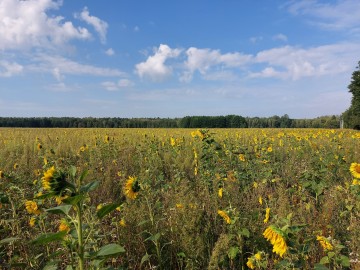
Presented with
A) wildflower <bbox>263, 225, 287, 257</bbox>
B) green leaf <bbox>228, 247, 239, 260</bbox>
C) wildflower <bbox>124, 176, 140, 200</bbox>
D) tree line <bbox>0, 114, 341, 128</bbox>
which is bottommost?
green leaf <bbox>228, 247, 239, 260</bbox>

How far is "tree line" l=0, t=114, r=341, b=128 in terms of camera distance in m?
41.1

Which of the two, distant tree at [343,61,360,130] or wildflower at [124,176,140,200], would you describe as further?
distant tree at [343,61,360,130]

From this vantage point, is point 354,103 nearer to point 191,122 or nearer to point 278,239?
point 191,122

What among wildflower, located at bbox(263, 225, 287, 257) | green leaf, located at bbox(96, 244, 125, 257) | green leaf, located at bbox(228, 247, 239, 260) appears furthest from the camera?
green leaf, located at bbox(228, 247, 239, 260)

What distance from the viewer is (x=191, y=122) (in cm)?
4288

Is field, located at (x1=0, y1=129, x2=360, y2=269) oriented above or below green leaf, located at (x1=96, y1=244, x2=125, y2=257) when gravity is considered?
below

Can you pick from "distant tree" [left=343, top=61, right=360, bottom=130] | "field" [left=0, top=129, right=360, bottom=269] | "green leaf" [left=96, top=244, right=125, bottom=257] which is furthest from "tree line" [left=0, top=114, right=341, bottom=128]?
"green leaf" [left=96, top=244, right=125, bottom=257]

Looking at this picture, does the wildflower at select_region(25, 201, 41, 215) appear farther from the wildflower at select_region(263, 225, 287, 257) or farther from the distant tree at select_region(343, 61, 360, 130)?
the distant tree at select_region(343, 61, 360, 130)

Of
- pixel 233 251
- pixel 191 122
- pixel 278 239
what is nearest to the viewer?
pixel 278 239

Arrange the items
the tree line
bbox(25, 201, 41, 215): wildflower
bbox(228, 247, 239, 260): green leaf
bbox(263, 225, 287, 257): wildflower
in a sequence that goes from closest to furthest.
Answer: bbox(263, 225, 287, 257): wildflower → bbox(228, 247, 239, 260): green leaf → bbox(25, 201, 41, 215): wildflower → the tree line

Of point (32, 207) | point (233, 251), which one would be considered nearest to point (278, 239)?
point (233, 251)

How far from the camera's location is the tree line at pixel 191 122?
41062 millimetres

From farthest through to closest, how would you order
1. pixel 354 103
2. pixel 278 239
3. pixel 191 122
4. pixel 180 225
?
pixel 191 122 → pixel 354 103 → pixel 180 225 → pixel 278 239

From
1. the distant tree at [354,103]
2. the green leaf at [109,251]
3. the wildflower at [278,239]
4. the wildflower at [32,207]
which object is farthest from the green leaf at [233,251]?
the distant tree at [354,103]
